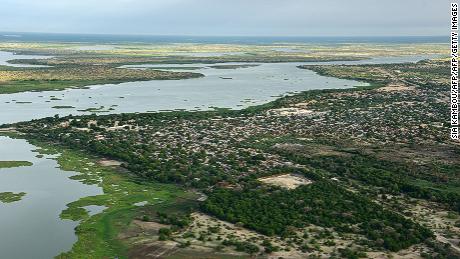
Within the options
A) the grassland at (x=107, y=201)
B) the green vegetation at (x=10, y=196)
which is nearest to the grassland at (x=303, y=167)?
the grassland at (x=107, y=201)

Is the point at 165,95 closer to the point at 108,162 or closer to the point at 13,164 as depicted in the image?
the point at 108,162

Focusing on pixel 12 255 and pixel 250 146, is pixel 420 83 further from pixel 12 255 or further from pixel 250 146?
pixel 12 255

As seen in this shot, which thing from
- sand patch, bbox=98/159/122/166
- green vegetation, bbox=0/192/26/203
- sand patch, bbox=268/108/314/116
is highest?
sand patch, bbox=268/108/314/116

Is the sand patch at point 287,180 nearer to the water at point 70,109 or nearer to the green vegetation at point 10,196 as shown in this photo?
the water at point 70,109

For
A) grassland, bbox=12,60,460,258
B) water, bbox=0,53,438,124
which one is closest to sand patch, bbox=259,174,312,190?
grassland, bbox=12,60,460,258

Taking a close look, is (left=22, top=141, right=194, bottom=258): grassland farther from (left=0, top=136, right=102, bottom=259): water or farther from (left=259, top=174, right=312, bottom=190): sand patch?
(left=259, top=174, right=312, bottom=190): sand patch

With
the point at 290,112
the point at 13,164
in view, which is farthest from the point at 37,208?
the point at 290,112

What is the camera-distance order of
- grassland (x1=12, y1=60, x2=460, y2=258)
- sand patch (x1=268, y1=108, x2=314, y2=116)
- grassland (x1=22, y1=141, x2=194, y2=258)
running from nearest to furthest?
grassland (x1=22, y1=141, x2=194, y2=258) → grassland (x1=12, y1=60, x2=460, y2=258) → sand patch (x1=268, y1=108, x2=314, y2=116)
